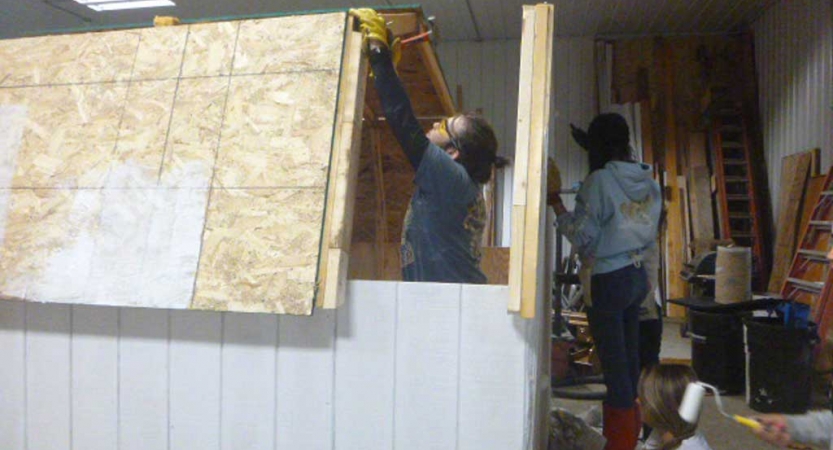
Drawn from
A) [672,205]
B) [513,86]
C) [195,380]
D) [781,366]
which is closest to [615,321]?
[195,380]

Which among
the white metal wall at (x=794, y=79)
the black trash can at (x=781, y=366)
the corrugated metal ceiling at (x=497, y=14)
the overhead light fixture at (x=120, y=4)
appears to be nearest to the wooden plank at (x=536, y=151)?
the black trash can at (x=781, y=366)

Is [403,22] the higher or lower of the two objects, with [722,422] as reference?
higher

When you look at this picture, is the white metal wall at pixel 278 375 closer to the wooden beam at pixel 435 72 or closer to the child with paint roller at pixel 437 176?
the child with paint roller at pixel 437 176

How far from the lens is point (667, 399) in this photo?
79.5 inches

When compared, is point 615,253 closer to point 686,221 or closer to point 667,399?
point 667,399

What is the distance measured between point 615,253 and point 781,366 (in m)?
2.07

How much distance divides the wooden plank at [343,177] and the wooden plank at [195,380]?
1.32ft

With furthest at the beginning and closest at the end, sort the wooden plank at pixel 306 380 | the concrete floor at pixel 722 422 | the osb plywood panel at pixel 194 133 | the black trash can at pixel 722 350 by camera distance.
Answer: the black trash can at pixel 722 350 < the concrete floor at pixel 722 422 < the osb plywood panel at pixel 194 133 < the wooden plank at pixel 306 380

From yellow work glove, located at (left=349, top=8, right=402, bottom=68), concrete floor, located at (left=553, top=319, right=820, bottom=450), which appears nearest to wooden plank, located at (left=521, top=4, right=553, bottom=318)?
yellow work glove, located at (left=349, top=8, right=402, bottom=68)

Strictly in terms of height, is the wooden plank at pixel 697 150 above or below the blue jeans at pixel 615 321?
above

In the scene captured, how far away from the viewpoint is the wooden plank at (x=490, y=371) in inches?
65.4

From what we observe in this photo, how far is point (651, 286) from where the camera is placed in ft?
9.68

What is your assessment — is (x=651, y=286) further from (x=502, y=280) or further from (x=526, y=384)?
(x=526, y=384)

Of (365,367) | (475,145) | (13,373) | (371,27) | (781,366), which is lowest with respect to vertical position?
(781,366)
